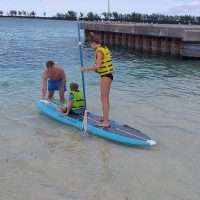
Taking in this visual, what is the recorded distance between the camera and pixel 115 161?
845cm

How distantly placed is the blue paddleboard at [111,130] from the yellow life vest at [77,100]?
0.26 meters

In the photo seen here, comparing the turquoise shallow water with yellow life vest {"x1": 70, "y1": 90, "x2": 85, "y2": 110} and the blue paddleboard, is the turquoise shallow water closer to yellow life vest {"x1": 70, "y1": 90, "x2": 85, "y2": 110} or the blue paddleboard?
the blue paddleboard

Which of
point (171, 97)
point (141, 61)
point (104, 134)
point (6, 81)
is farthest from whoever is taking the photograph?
point (141, 61)

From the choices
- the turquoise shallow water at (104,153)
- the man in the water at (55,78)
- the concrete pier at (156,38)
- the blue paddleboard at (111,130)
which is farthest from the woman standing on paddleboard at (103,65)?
the concrete pier at (156,38)

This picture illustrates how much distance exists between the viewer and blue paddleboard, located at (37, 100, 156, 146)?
9.29 m

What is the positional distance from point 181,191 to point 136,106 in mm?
6399

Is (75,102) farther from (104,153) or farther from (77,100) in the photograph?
(104,153)

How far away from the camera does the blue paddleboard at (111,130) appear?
9291 mm

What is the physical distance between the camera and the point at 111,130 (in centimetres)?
984

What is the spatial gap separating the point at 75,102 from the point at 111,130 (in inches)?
59.4

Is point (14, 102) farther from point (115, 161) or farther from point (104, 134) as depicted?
point (115, 161)

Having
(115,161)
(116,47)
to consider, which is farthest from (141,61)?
(115,161)

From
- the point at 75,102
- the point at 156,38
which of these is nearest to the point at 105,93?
the point at 75,102

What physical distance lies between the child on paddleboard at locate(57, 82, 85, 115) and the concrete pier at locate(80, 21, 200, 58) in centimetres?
1608
